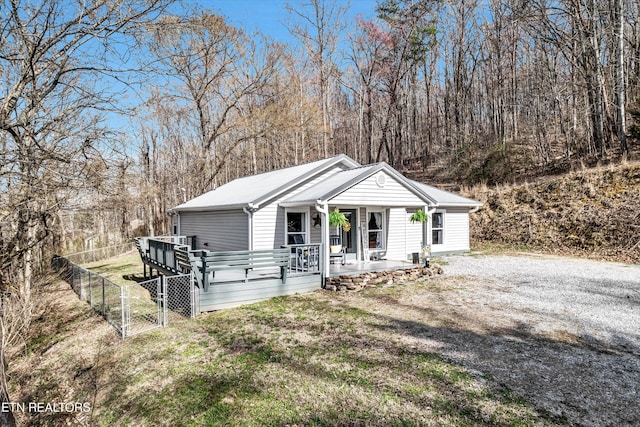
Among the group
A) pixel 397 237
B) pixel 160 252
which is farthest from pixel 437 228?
pixel 160 252

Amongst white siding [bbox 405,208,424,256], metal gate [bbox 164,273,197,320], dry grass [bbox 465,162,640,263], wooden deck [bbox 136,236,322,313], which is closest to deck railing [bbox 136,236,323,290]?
wooden deck [bbox 136,236,322,313]

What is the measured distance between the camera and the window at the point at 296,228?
1256cm

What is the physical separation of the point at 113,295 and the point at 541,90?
2857 cm

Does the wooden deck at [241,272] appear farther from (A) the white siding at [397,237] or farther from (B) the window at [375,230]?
(A) the white siding at [397,237]

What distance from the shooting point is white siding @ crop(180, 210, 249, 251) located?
12.5 metres

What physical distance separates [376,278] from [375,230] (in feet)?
10.3

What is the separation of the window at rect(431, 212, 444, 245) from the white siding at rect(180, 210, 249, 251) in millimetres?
9393

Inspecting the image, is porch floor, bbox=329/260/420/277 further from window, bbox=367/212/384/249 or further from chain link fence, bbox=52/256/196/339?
chain link fence, bbox=52/256/196/339

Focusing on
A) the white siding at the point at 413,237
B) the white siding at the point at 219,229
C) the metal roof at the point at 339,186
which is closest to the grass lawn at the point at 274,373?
the metal roof at the point at 339,186

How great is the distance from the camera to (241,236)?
1254 cm

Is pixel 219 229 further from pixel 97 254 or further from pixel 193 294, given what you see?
pixel 97 254

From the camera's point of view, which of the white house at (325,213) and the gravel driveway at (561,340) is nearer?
the gravel driveway at (561,340)

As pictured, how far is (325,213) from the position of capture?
1069 cm

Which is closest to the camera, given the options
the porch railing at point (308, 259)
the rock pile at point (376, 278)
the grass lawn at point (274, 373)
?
the grass lawn at point (274, 373)
